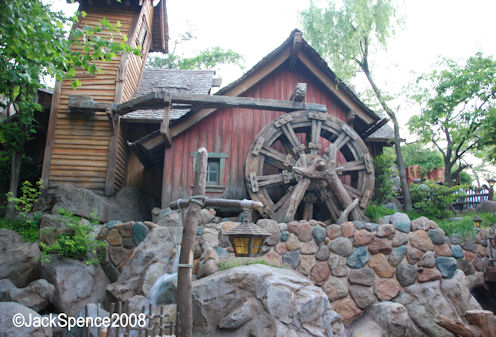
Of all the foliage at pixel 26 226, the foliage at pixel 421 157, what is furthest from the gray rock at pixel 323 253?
the foliage at pixel 421 157

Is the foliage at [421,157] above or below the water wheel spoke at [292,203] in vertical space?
above

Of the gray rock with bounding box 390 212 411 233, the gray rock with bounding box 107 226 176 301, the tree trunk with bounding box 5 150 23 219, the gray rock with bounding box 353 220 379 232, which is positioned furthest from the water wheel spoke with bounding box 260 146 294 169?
the tree trunk with bounding box 5 150 23 219

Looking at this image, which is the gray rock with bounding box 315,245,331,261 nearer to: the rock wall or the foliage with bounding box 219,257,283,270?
the rock wall

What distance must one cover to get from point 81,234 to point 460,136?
32.1 ft

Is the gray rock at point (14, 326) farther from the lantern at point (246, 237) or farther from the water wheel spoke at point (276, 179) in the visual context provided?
the water wheel spoke at point (276, 179)

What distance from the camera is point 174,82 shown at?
38.4 ft

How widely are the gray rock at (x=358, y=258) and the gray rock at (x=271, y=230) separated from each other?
1.38 metres

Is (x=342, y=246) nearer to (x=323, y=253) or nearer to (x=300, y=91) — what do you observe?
(x=323, y=253)

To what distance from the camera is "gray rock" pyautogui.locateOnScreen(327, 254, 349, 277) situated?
21.1 feet

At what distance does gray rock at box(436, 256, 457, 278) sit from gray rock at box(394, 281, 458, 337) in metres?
0.24

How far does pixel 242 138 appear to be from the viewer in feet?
28.1

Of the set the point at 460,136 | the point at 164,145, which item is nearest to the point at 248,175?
the point at 164,145

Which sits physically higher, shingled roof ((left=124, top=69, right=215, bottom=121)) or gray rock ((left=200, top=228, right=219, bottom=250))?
shingled roof ((left=124, top=69, right=215, bottom=121))

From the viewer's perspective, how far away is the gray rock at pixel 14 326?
183 inches
